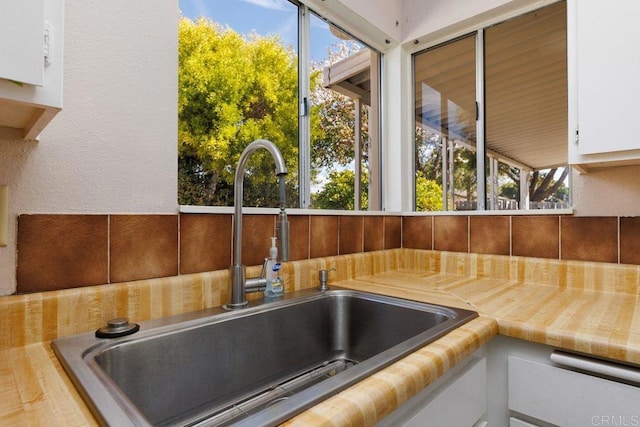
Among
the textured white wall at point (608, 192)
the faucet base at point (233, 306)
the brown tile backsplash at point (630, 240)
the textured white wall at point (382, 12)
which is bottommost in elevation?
the faucet base at point (233, 306)

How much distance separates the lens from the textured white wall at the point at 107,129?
0.74 m

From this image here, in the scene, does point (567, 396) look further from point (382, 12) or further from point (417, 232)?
point (382, 12)

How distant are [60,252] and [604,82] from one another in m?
1.52

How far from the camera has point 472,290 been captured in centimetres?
123

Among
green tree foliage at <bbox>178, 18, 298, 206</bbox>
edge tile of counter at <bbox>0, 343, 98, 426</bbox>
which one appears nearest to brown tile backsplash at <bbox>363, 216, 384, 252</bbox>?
green tree foliage at <bbox>178, 18, 298, 206</bbox>

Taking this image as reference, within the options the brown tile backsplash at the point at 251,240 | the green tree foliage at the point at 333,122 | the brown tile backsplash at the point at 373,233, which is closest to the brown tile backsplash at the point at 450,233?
the brown tile backsplash at the point at 251,240

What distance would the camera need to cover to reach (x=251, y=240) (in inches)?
44.4

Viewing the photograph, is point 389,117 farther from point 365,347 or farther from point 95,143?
point 95,143

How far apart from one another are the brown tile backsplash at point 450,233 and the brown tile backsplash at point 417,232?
0.03 m

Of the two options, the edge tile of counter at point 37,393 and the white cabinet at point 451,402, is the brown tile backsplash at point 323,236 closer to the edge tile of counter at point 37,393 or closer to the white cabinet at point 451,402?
the white cabinet at point 451,402

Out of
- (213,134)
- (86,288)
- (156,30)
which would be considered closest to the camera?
(86,288)

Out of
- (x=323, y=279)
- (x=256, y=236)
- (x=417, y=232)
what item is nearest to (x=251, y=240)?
(x=256, y=236)

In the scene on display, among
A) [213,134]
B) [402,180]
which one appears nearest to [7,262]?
[213,134]

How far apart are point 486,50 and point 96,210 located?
5.99 feet
